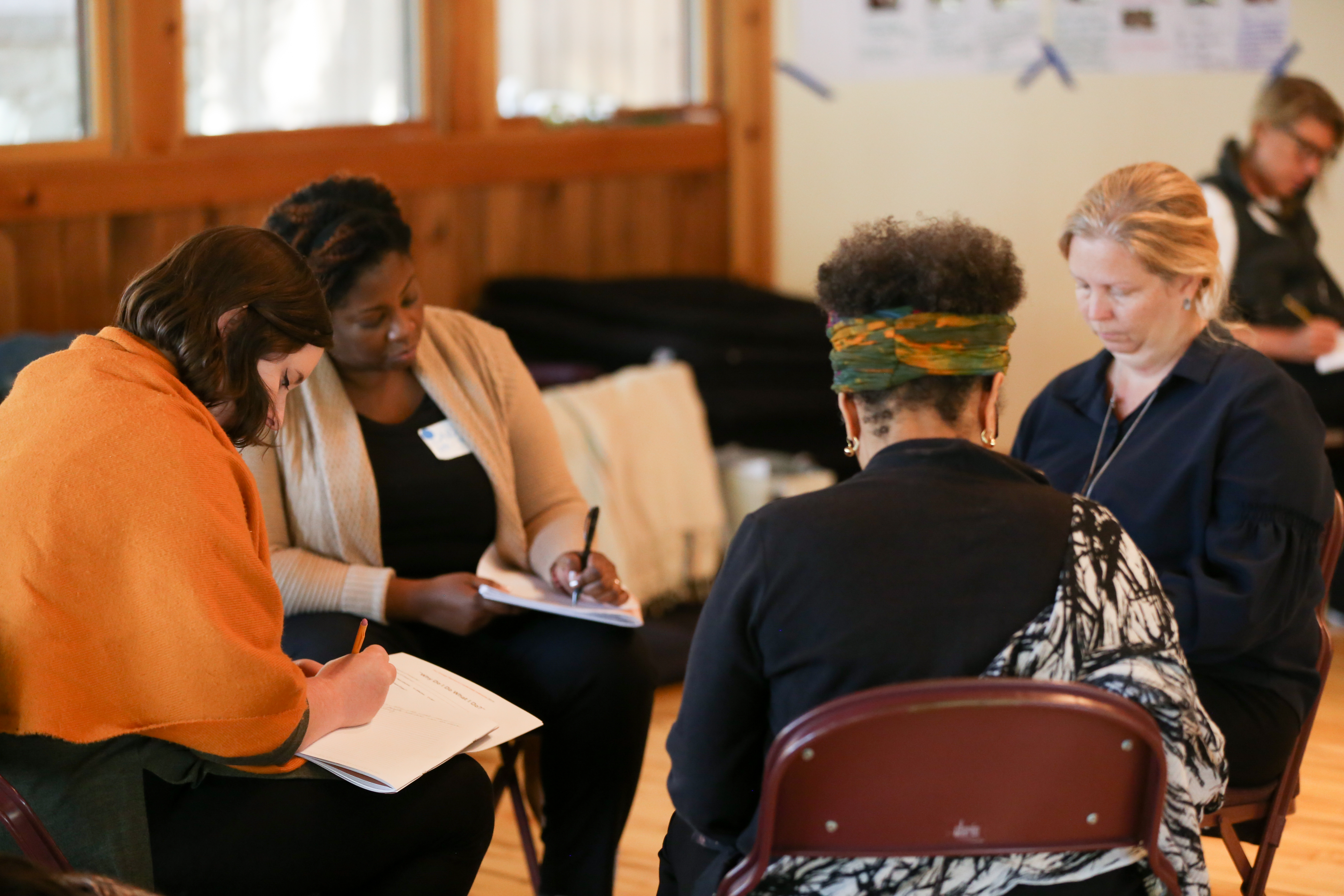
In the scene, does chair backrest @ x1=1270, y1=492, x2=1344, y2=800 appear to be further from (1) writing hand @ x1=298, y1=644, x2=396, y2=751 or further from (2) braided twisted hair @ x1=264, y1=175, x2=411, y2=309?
(2) braided twisted hair @ x1=264, y1=175, x2=411, y2=309

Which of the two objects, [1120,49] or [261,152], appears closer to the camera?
[261,152]

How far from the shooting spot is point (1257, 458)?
179 centimetres

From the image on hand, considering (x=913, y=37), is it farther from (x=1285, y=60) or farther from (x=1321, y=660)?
(x=1321, y=660)

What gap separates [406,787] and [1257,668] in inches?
46.2

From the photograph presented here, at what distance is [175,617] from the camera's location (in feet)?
4.35

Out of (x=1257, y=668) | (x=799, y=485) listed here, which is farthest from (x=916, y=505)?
(x=799, y=485)

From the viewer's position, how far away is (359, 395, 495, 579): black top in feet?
6.88

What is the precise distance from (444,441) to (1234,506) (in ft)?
3.97

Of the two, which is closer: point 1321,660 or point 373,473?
point 1321,660

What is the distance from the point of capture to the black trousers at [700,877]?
129cm

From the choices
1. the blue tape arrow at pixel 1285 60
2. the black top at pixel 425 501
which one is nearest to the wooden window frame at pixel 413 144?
the black top at pixel 425 501

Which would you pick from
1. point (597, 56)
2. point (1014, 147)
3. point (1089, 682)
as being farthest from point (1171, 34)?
point (1089, 682)

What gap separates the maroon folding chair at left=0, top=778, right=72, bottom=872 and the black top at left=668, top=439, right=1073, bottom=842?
70 centimetres

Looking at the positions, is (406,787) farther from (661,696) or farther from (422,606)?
(661,696)
